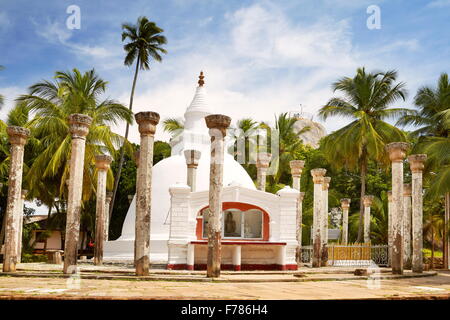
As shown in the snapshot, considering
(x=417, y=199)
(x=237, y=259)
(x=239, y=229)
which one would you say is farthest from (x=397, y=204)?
(x=237, y=259)

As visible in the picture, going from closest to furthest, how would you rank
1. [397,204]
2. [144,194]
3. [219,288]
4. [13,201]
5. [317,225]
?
[219,288] → [144,194] → [13,201] → [397,204] → [317,225]

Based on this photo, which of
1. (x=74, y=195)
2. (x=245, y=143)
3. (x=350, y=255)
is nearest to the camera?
(x=74, y=195)

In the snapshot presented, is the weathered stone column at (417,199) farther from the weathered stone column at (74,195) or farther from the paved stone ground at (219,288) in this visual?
the weathered stone column at (74,195)

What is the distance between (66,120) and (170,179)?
581cm

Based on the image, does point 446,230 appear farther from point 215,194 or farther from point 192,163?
point 215,194

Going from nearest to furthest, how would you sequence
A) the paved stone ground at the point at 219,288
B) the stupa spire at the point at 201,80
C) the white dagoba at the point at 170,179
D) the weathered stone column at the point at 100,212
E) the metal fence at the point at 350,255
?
the paved stone ground at the point at 219,288, the weathered stone column at the point at 100,212, the white dagoba at the point at 170,179, the metal fence at the point at 350,255, the stupa spire at the point at 201,80

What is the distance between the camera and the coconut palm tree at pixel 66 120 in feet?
80.3

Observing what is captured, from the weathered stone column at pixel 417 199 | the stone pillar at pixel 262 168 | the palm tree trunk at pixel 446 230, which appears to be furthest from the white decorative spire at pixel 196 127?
the palm tree trunk at pixel 446 230

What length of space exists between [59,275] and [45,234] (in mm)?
22740

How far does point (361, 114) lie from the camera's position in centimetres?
3069

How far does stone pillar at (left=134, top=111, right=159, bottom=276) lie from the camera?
1313cm

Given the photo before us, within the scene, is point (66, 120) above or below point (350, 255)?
above

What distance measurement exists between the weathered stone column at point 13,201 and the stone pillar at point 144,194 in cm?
357
